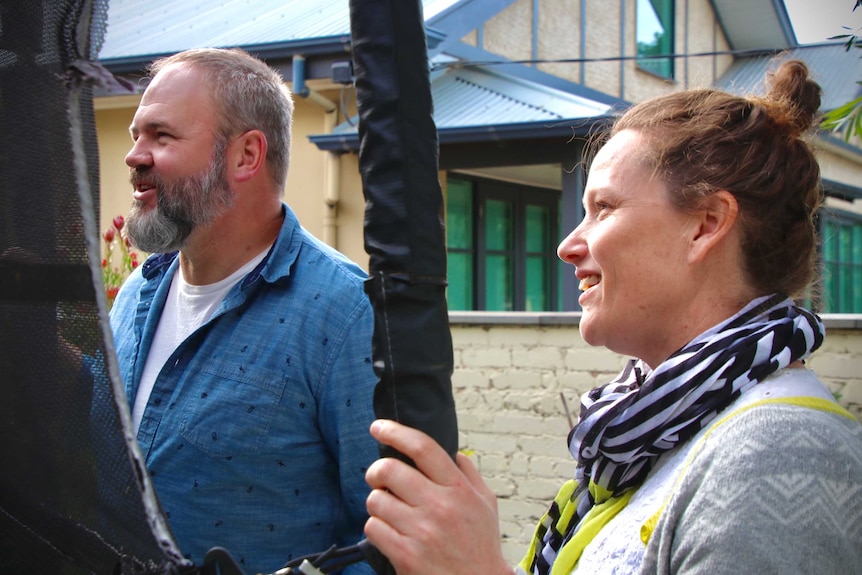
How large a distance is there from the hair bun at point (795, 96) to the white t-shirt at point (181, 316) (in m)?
1.17

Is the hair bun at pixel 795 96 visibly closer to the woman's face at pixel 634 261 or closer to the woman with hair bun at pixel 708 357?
the woman with hair bun at pixel 708 357

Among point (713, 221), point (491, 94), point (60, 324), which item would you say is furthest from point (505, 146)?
point (60, 324)

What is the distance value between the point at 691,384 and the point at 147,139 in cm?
128

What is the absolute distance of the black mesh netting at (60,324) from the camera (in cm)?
89

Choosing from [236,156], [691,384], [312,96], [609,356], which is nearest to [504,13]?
[312,96]

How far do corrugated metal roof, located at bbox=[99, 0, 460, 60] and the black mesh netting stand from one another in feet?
24.8

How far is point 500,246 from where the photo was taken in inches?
442

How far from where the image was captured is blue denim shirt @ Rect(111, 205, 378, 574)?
5.98 ft

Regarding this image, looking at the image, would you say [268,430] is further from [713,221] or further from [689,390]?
[713,221]

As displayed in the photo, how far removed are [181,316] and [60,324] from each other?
3.82 feet

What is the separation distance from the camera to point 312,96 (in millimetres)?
8539

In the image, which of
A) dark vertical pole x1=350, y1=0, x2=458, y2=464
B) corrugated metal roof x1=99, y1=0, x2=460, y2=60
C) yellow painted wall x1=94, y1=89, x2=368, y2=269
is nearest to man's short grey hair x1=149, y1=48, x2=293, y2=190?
dark vertical pole x1=350, y1=0, x2=458, y2=464

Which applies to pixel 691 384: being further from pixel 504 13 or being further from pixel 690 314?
pixel 504 13

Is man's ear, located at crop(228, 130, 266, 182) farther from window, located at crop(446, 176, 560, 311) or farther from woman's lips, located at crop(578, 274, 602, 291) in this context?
window, located at crop(446, 176, 560, 311)
